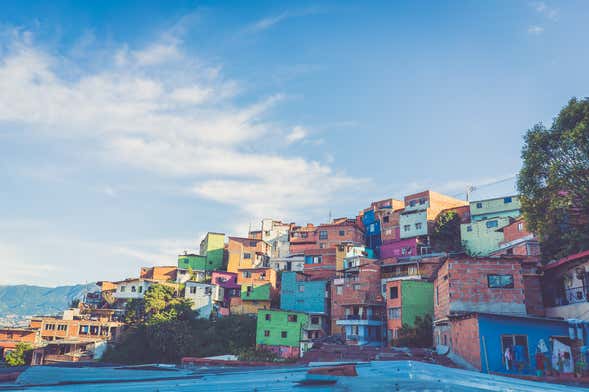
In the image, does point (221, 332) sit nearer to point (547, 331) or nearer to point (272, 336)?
point (272, 336)

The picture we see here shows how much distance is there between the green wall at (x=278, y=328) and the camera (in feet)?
147

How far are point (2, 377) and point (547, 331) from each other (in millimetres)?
21463

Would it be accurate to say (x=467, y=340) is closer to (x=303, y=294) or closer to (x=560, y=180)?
(x=560, y=180)

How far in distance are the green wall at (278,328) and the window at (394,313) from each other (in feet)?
33.6

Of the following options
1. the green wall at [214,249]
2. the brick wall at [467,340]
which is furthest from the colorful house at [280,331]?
the brick wall at [467,340]

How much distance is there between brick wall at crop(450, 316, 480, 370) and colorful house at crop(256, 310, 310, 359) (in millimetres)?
22951

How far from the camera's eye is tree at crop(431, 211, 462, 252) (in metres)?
55.4

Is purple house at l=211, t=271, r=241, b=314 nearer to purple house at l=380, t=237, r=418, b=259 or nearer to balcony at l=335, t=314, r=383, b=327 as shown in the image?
balcony at l=335, t=314, r=383, b=327

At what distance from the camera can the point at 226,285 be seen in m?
58.0

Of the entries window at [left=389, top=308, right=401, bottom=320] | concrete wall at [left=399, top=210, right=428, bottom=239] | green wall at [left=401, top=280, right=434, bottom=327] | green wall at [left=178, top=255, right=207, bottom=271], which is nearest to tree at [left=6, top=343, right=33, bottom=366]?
green wall at [left=178, top=255, right=207, bottom=271]

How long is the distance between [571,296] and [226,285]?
41.0 metres

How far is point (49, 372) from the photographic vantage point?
9.49 m

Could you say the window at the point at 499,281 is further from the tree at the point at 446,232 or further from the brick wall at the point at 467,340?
the tree at the point at 446,232

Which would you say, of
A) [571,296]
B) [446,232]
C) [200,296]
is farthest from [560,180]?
[200,296]
